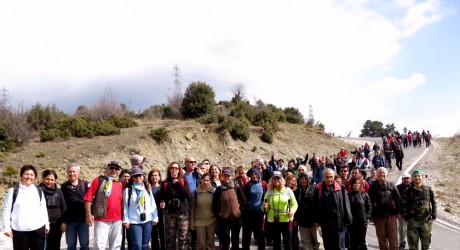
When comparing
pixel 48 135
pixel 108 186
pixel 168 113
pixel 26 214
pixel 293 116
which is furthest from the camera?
pixel 293 116

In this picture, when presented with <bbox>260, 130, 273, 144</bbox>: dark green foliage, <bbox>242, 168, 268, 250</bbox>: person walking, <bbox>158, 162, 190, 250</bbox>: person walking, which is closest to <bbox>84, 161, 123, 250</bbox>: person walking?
<bbox>158, 162, 190, 250</bbox>: person walking

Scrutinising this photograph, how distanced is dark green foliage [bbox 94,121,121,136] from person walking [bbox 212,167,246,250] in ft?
53.9

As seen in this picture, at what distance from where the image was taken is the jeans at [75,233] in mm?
6379

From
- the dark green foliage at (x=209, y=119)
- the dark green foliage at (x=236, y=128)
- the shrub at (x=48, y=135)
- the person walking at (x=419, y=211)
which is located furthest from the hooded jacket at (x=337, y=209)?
the dark green foliage at (x=209, y=119)

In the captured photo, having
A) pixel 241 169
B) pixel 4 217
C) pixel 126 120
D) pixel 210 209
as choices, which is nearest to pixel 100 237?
pixel 4 217

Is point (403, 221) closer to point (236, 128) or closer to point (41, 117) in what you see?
point (41, 117)

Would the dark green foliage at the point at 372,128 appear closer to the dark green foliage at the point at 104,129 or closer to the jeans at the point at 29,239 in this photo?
the dark green foliage at the point at 104,129

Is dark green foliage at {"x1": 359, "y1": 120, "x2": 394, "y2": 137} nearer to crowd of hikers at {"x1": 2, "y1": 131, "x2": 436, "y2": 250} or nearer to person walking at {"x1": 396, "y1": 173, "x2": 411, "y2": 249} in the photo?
person walking at {"x1": 396, "y1": 173, "x2": 411, "y2": 249}

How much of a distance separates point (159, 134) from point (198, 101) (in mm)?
9469

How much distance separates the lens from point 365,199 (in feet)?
23.1

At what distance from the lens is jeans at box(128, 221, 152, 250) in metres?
6.23

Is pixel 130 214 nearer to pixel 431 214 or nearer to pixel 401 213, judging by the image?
pixel 401 213

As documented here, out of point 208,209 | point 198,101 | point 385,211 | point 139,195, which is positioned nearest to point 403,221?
point 385,211

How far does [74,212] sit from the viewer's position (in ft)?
20.7
